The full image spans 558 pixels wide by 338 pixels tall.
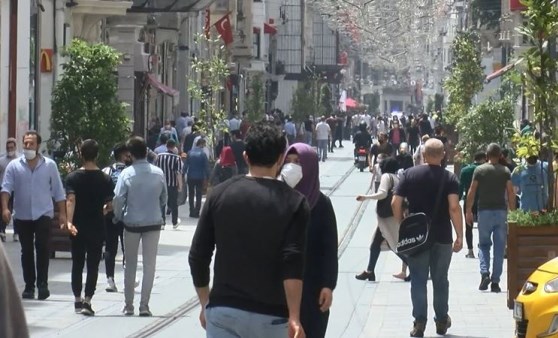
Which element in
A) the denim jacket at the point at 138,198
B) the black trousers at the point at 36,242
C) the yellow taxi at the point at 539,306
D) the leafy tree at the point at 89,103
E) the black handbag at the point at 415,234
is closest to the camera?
the yellow taxi at the point at 539,306

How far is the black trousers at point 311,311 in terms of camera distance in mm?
8711

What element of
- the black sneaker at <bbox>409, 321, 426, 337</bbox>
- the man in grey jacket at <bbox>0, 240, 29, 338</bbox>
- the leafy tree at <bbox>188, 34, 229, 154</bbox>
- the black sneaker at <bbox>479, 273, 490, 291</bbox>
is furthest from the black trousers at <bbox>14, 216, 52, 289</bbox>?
the leafy tree at <bbox>188, 34, 229, 154</bbox>

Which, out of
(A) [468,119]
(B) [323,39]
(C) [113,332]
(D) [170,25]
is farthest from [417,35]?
(C) [113,332]

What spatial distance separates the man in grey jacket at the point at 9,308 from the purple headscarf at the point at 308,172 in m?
4.40

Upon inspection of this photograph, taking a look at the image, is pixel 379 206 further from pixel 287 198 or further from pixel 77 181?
pixel 287 198

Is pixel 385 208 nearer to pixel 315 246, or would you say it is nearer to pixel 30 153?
pixel 30 153

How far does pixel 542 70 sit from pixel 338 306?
322 cm

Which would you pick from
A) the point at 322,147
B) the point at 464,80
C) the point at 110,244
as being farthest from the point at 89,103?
the point at 322,147

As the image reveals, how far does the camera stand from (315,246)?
8766 mm

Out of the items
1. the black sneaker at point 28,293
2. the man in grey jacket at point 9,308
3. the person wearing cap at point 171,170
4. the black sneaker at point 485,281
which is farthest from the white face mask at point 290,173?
the person wearing cap at point 171,170

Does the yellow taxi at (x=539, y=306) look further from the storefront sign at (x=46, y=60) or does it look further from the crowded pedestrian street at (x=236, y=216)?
the storefront sign at (x=46, y=60)

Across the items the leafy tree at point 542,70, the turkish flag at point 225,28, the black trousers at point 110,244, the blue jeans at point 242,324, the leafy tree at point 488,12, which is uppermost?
the leafy tree at point 488,12

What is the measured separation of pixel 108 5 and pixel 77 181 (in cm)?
2252

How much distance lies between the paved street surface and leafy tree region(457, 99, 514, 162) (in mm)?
12123
